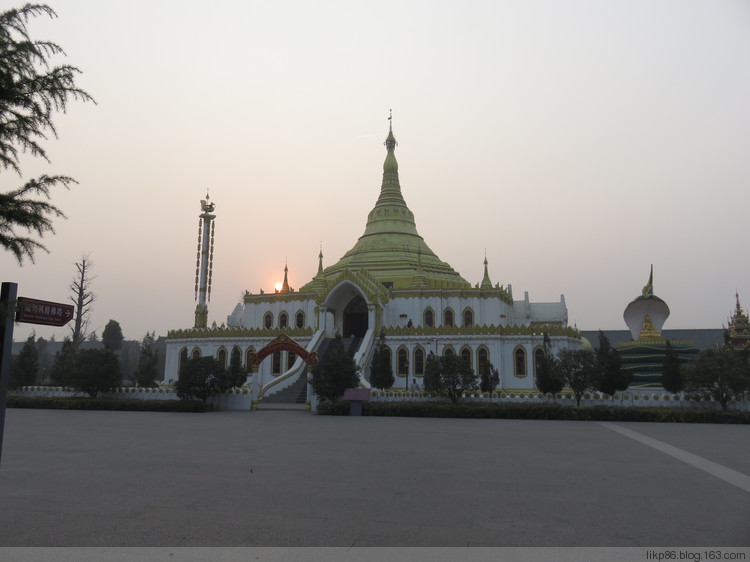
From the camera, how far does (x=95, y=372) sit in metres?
35.1

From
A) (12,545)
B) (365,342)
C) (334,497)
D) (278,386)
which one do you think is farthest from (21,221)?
(365,342)

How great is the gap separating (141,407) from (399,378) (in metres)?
18.3

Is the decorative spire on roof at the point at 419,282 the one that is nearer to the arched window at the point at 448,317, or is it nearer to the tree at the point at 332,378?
the arched window at the point at 448,317

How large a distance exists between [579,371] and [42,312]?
26360 millimetres

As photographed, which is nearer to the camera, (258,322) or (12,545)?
(12,545)

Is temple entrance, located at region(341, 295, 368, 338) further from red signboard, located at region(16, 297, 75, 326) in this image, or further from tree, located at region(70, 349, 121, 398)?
red signboard, located at region(16, 297, 75, 326)

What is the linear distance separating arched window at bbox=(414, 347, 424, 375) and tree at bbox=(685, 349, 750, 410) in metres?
18.6

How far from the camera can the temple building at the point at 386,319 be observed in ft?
138

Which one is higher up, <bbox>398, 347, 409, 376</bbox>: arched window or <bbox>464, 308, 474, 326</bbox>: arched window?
<bbox>464, 308, 474, 326</bbox>: arched window

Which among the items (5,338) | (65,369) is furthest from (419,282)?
(5,338)

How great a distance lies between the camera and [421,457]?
45.8ft

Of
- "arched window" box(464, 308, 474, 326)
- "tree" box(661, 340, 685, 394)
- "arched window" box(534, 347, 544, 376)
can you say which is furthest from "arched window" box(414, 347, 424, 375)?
"tree" box(661, 340, 685, 394)

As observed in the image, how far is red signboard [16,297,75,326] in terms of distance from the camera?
880cm
